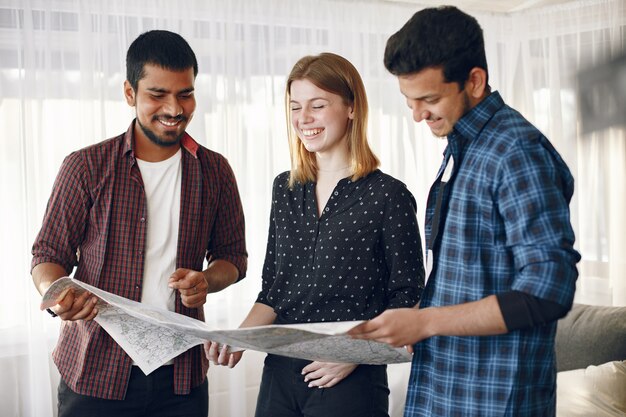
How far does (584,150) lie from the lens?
15.9 ft

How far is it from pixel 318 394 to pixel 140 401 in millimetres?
488

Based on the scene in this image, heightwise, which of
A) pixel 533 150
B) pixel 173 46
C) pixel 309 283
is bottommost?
pixel 309 283

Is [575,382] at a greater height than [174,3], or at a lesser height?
lesser

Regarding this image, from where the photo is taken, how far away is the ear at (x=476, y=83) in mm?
1439

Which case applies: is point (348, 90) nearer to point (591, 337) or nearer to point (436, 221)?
point (436, 221)

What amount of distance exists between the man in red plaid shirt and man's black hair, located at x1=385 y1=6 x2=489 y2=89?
796 mm

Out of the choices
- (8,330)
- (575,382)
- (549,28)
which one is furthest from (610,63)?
(8,330)

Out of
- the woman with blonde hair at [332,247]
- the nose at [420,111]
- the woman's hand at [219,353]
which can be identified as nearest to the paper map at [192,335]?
the woman's hand at [219,353]

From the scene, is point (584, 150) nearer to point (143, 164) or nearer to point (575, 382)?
point (575, 382)

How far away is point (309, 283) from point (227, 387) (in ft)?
7.93

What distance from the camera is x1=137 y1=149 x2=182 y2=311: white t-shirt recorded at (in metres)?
1.98

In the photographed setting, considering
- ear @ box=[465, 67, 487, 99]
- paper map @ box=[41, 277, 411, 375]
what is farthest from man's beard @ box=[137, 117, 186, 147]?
ear @ box=[465, 67, 487, 99]

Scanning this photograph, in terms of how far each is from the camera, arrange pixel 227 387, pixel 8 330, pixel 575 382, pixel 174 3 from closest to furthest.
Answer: pixel 575 382 < pixel 8 330 < pixel 174 3 < pixel 227 387

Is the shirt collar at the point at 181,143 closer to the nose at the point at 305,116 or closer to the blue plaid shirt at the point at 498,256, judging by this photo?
the nose at the point at 305,116
